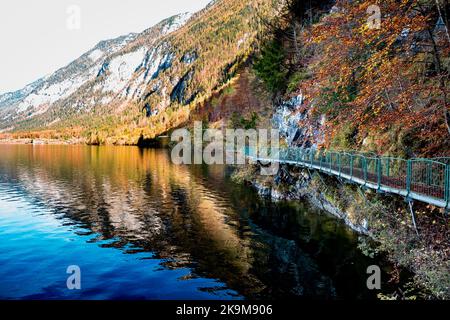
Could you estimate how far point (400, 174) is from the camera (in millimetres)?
17953

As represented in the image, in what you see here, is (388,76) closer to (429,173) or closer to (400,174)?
(429,173)

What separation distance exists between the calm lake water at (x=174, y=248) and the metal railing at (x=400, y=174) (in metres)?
4.48

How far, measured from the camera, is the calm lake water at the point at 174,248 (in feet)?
58.5

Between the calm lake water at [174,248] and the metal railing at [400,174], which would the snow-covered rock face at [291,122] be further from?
the metal railing at [400,174]

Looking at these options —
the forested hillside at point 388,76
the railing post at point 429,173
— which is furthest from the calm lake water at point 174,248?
the forested hillside at point 388,76

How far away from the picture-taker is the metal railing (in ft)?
45.9

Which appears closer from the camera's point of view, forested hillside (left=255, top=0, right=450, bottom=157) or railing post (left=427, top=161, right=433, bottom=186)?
forested hillside (left=255, top=0, right=450, bottom=157)

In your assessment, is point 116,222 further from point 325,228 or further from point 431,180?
point 431,180

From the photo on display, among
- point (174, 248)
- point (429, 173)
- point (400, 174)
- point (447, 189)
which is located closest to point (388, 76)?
point (429, 173)

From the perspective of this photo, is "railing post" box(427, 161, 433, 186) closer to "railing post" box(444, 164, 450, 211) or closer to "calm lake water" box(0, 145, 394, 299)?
"railing post" box(444, 164, 450, 211)

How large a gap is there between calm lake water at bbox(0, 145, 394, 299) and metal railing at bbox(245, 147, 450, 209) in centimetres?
448

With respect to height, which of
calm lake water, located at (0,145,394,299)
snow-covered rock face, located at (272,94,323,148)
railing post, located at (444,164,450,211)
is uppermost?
snow-covered rock face, located at (272,94,323,148)

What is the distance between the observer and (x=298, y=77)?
42.7m

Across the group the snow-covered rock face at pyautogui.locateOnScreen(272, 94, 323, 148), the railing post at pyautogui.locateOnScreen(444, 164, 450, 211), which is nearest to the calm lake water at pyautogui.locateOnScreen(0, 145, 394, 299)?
the railing post at pyautogui.locateOnScreen(444, 164, 450, 211)
